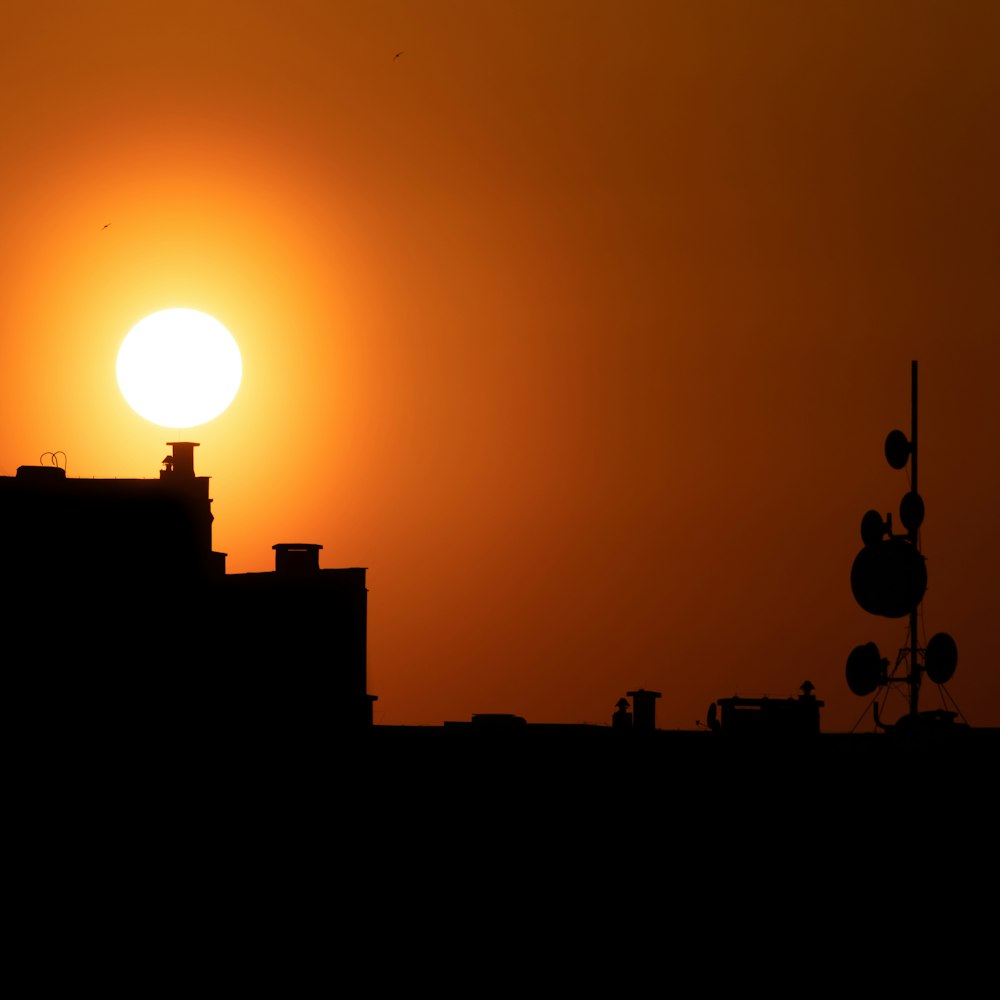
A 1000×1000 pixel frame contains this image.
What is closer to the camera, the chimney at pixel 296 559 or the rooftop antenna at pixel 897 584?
the rooftop antenna at pixel 897 584

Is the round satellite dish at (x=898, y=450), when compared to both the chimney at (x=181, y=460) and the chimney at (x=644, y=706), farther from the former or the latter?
the chimney at (x=181, y=460)

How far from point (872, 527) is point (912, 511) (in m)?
0.77

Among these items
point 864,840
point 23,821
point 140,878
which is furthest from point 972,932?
point 23,821

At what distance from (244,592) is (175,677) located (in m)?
4.07

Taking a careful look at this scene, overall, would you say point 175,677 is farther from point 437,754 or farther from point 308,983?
point 308,983

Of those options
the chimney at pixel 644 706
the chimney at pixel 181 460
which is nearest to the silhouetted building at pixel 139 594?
the chimney at pixel 181 460

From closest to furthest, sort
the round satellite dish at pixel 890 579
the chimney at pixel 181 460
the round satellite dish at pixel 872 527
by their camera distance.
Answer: the round satellite dish at pixel 890 579
the round satellite dish at pixel 872 527
the chimney at pixel 181 460

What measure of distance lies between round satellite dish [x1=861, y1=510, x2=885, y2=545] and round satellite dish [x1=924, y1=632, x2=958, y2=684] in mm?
1951

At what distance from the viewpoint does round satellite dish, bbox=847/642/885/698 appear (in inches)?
1249

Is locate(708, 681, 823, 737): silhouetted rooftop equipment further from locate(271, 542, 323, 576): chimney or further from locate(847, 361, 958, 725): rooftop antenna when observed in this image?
locate(271, 542, 323, 576): chimney

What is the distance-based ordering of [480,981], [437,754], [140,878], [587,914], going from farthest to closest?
[437,754] < [140,878] < [587,914] < [480,981]

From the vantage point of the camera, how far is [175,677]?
3347 cm

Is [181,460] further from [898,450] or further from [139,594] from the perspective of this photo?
[898,450]

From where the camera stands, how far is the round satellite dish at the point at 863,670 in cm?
3173
